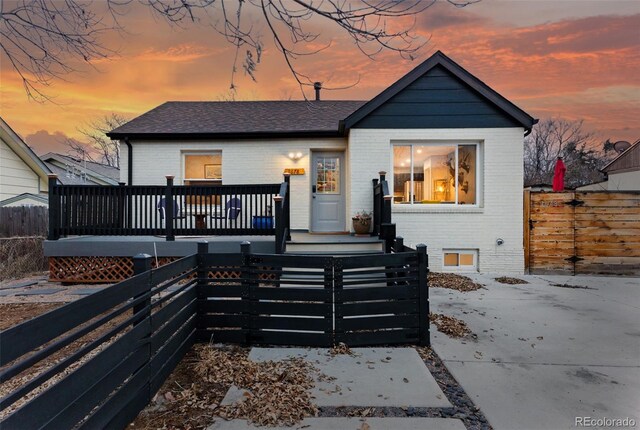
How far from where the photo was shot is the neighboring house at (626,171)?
18.1 metres

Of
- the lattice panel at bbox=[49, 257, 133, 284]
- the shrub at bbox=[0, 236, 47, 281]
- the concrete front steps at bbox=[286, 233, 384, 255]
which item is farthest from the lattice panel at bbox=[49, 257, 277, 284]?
the shrub at bbox=[0, 236, 47, 281]

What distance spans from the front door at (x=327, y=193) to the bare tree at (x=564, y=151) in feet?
84.8

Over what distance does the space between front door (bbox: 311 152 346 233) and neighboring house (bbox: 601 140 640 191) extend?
17.7 metres

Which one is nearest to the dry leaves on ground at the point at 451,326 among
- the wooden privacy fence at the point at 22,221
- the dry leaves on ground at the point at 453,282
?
the dry leaves on ground at the point at 453,282

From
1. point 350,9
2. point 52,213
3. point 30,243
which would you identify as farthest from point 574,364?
point 30,243

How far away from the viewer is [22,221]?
967 cm

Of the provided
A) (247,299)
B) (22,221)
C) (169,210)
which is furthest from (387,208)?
(22,221)

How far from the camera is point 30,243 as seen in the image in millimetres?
8875

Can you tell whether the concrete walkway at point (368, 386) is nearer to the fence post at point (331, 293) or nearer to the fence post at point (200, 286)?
the fence post at point (331, 293)

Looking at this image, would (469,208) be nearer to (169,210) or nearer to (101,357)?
(169,210)

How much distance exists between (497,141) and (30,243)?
1199 cm

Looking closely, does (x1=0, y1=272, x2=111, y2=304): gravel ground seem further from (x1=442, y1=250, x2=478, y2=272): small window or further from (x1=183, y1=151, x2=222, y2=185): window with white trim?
(x1=442, y1=250, x2=478, y2=272): small window

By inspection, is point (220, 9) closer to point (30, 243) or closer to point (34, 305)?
point (34, 305)

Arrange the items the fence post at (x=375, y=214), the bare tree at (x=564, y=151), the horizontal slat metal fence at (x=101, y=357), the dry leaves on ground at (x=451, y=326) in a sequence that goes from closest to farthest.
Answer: the horizontal slat metal fence at (x=101, y=357) < the dry leaves on ground at (x=451, y=326) < the fence post at (x=375, y=214) < the bare tree at (x=564, y=151)
